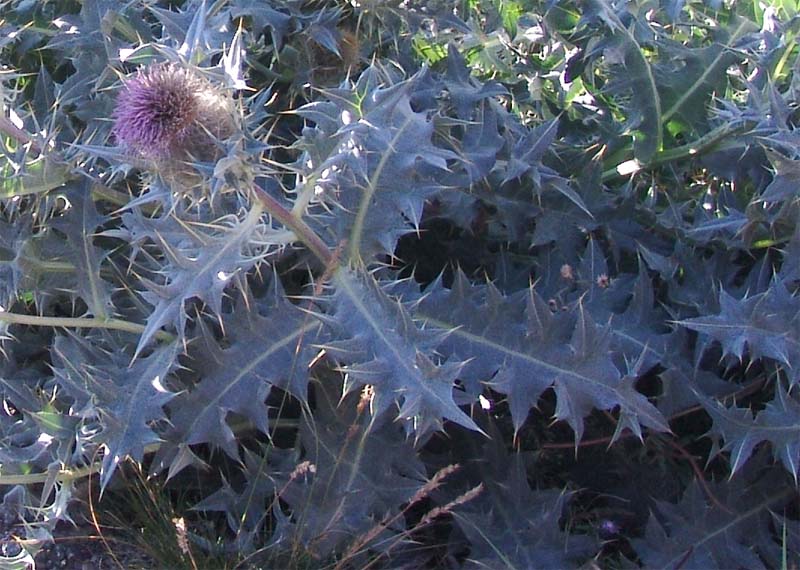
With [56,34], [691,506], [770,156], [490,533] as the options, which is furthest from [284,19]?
[691,506]

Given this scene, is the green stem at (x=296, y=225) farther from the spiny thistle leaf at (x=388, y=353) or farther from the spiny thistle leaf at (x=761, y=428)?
the spiny thistle leaf at (x=761, y=428)

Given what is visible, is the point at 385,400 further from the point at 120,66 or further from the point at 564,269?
the point at 120,66

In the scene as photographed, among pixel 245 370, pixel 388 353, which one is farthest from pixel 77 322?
pixel 388 353

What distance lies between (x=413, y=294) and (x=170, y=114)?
2.45 ft

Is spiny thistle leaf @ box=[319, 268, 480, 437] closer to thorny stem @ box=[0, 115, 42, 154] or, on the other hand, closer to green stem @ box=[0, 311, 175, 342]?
green stem @ box=[0, 311, 175, 342]

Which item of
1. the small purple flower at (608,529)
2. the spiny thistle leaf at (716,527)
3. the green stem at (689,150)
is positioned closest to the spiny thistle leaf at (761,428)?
the spiny thistle leaf at (716,527)

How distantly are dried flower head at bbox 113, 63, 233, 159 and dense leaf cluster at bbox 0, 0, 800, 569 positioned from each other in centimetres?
1

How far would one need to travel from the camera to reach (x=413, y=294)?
2.20 meters

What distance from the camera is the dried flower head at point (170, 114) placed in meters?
1.75

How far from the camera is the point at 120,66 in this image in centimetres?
257

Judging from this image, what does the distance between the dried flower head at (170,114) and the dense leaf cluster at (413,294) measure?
1 cm

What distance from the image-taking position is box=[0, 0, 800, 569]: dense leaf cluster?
2.01 meters

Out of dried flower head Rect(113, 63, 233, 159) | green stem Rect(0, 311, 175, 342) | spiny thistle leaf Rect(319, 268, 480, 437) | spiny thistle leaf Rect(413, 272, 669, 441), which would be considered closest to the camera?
dried flower head Rect(113, 63, 233, 159)

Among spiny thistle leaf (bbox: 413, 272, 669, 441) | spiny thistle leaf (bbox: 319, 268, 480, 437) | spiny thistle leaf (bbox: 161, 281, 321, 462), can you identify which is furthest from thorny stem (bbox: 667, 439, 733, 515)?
spiny thistle leaf (bbox: 161, 281, 321, 462)
